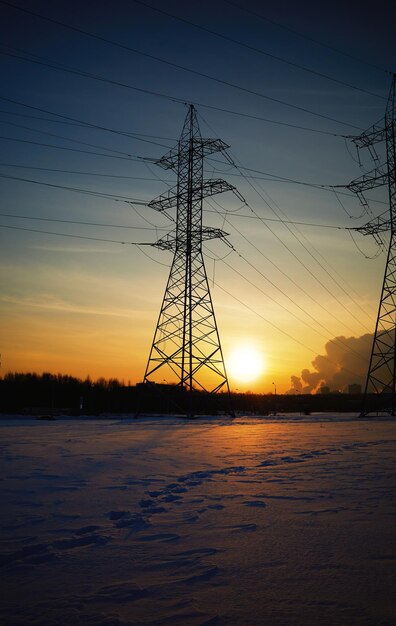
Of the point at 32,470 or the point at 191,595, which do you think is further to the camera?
the point at 32,470

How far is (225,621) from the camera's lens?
2387 millimetres

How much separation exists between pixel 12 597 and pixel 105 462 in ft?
21.3

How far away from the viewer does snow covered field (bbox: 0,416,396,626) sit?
2.53 meters

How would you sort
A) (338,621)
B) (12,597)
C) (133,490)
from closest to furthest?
1. (338,621)
2. (12,597)
3. (133,490)

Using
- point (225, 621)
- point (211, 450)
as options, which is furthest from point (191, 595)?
point (211, 450)

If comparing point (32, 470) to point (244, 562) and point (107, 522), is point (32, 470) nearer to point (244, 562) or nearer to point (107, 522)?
point (107, 522)

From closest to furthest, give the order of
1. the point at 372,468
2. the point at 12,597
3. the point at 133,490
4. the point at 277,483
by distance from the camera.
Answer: the point at 12,597
the point at 133,490
the point at 277,483
the point at 372,468

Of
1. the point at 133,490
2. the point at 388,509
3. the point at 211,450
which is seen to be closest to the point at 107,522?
the point at 133,490

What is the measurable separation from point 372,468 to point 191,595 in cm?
645

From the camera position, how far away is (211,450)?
1167 cm

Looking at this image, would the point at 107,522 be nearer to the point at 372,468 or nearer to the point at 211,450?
the point at 372,468

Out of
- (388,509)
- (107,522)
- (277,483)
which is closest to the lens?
(107,522)

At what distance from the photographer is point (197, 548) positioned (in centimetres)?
365

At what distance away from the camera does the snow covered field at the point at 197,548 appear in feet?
8.30
